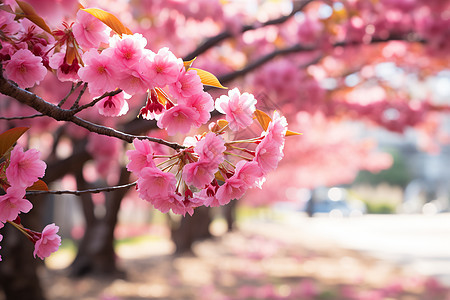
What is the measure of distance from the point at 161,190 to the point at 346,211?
34767 mm

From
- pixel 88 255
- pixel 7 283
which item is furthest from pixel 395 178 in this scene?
pixel 7 283

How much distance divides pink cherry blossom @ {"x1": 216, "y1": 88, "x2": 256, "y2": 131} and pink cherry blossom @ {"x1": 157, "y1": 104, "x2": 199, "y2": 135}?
0.29 ft

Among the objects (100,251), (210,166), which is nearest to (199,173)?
(210,166)

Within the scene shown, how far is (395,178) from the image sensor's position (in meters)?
49.2

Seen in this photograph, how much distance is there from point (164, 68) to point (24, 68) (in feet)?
1.58

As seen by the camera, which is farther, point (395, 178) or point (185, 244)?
point (395, 178)

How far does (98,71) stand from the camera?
1247 mm

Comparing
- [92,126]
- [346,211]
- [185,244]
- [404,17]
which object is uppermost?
[346,211]

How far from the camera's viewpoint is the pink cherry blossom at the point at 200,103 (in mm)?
1302

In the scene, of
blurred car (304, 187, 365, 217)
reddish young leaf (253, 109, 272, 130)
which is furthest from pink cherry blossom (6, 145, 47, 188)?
blurred car (304, 187, 365, 217)

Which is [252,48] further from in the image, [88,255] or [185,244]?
[185,244]

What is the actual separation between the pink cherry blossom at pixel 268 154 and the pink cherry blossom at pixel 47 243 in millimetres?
609

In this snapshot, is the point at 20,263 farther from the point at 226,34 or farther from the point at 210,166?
the point at 210,166

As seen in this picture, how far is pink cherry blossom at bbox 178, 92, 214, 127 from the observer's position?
1302 millimetres
